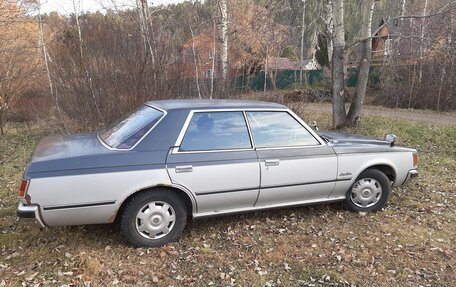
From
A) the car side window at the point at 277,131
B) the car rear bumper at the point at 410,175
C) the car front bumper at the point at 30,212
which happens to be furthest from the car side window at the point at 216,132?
the car rear bumper at the point at 410,175

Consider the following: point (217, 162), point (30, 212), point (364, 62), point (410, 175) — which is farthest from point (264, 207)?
point (364, 62)

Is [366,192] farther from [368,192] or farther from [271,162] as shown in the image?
[271,162]

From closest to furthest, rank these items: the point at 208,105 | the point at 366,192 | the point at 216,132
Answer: the point at 216,132 < the point at 208,105 < the point at 366,192

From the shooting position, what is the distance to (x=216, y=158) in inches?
161

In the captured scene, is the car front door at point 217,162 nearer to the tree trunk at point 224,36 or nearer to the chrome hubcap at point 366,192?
the chrome hubcap at point 366,192

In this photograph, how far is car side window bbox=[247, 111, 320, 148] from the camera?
14.5 feet

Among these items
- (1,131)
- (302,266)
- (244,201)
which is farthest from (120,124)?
(1,131)

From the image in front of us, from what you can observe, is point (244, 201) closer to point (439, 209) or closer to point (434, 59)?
point (439, 209)

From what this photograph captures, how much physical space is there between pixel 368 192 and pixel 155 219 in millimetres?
2880

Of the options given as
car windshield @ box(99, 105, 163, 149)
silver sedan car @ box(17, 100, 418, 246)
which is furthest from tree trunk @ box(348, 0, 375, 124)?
car windshield @ box(99, 105, 163, 149)

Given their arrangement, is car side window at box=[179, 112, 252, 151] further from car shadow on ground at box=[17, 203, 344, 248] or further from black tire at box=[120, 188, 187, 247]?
car shadow on ground at box=[17, 203, 344, 248]

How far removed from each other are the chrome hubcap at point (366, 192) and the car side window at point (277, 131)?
36.3 inches

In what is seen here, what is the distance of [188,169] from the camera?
395 cm

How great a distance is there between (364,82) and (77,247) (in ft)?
32.4
